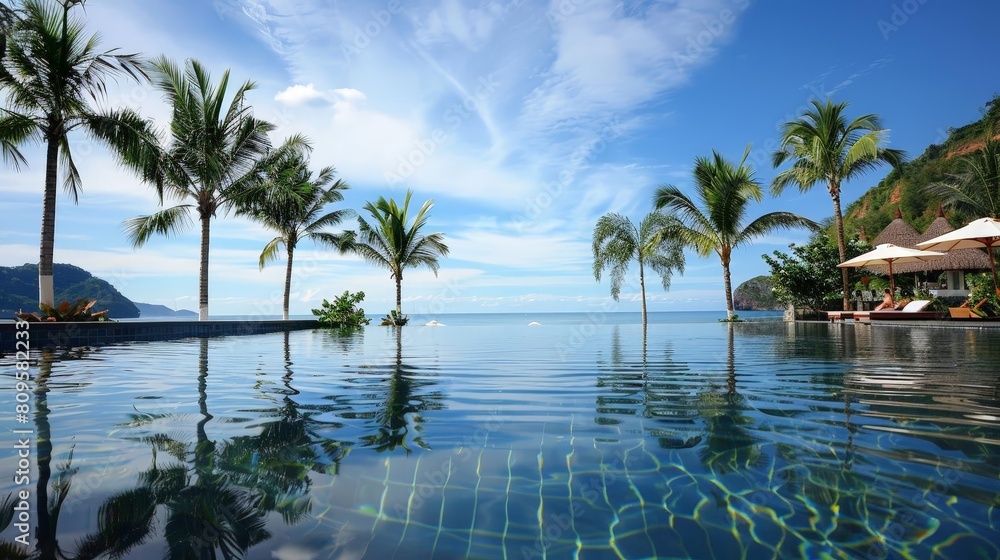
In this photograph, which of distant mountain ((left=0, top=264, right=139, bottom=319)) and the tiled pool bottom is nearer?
the tiled pool bottom

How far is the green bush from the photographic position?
829 inches

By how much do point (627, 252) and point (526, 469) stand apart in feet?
71.7

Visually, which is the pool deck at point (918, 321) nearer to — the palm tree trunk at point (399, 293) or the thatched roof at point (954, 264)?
the thatched roof at point (954, 264)

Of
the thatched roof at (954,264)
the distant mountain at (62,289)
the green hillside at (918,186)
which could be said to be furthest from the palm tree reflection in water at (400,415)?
the green hillside at (918,186)

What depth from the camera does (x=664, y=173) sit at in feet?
71.5

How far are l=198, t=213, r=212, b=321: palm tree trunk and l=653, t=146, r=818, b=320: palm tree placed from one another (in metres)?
16.3

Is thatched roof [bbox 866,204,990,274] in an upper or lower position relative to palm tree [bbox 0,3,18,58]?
lower

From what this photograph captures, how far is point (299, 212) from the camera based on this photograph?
20109mm

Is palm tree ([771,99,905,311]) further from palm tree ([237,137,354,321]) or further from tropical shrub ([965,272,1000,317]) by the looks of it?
palm tree ([237,137,354,321])

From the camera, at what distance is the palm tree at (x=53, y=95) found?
35.3 ft

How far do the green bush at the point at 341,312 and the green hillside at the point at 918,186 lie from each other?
37186mm

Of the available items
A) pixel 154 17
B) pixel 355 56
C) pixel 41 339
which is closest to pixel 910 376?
pixel 355 56

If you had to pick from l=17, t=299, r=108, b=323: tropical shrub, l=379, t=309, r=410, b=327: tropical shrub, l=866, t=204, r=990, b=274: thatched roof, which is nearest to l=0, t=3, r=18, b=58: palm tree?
l=17, t=299, r=108, b=323: tropical shrub

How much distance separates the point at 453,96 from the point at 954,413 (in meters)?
13.8
